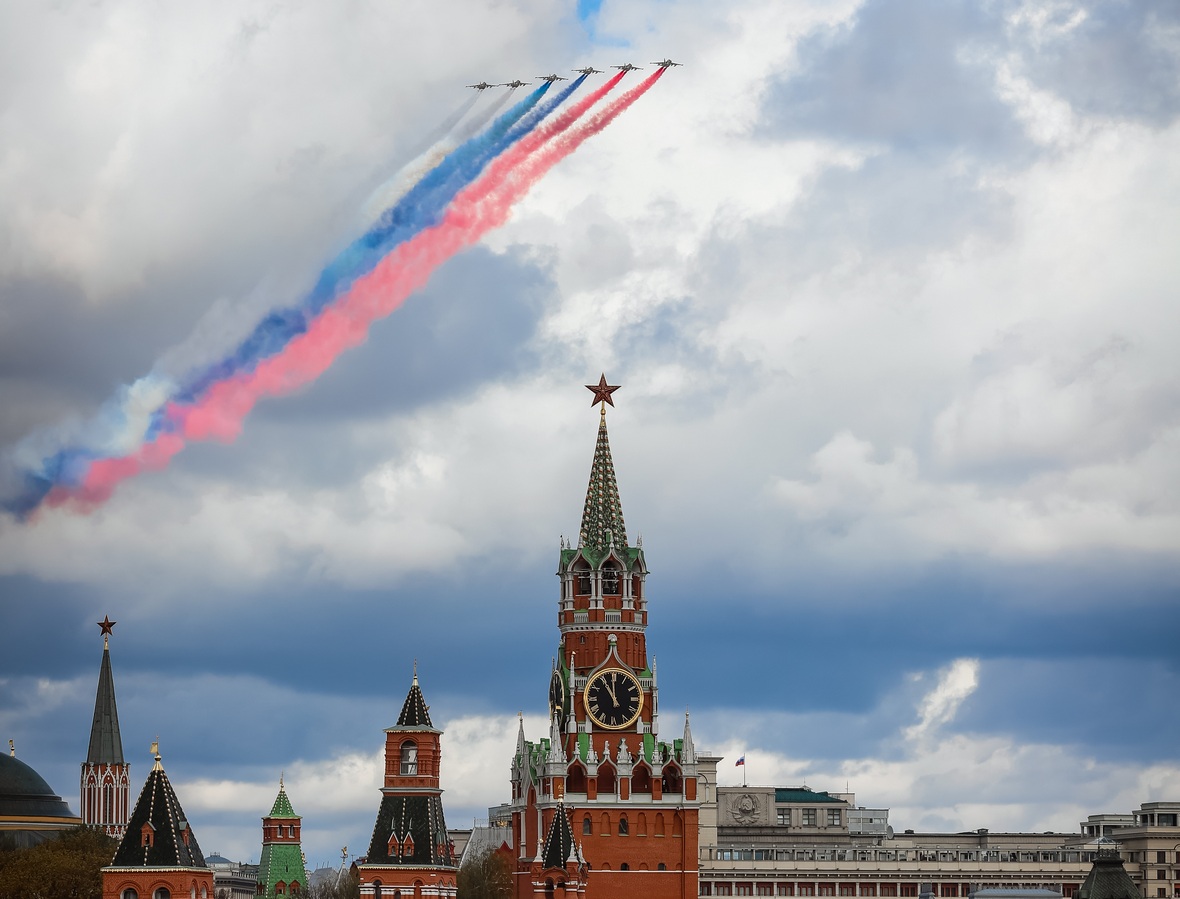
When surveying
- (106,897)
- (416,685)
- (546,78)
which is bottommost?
(106,897)

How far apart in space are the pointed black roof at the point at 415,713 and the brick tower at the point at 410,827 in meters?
0.07

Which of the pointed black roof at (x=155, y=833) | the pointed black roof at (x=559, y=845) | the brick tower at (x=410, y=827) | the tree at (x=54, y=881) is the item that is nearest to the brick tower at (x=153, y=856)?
the pointed black roof at (x=155, y=833)

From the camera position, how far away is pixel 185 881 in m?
156

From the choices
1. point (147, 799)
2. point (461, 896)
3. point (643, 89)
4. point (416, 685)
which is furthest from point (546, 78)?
point (461, 896)

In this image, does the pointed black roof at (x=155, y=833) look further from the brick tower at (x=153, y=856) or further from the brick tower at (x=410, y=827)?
the brick tower at (x=410, y=827)

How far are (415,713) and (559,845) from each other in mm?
24931

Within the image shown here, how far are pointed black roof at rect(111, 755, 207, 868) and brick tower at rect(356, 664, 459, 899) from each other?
13.0m

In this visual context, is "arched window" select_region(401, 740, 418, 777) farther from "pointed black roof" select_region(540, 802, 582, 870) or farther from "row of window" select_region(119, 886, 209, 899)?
"pointed black roof" select_region(540, 802, 582, 870)

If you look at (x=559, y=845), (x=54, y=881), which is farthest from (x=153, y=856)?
(x=559, y=845)

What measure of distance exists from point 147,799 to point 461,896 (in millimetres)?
45101

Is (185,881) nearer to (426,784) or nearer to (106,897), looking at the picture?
(106,897)

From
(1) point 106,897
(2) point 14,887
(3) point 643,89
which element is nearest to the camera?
(1) point 106,897

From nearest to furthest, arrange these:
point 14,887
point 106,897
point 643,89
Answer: point 106,897 < point 643,89 < point 14,887

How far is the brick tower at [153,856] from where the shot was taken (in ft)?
509
